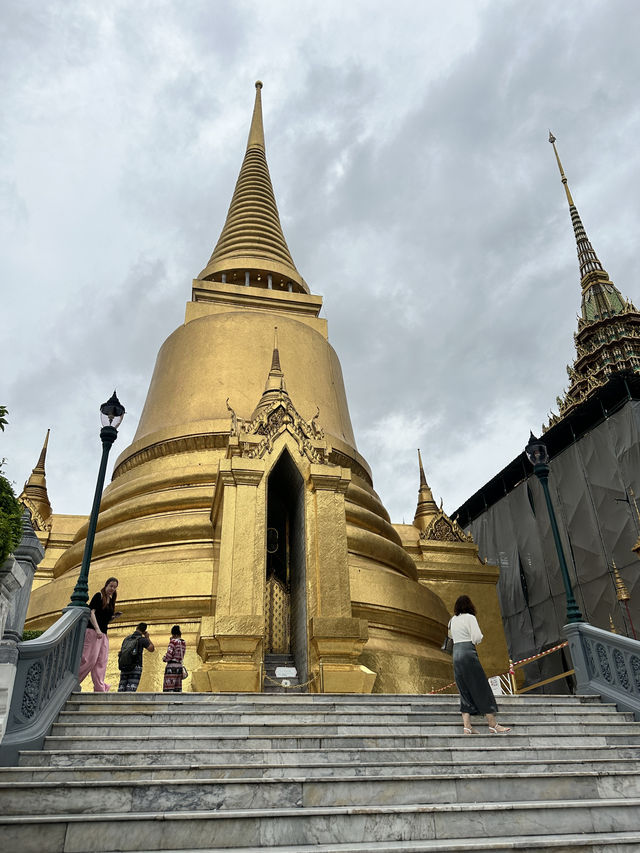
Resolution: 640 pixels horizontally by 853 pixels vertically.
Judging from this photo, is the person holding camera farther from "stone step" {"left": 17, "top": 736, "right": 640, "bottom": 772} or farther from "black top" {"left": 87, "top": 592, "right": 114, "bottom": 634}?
"stone step" {"left": 17, "top": 736, "right": 640, "bottom": 772}

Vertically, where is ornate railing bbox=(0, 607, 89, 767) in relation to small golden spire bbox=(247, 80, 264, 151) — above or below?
below

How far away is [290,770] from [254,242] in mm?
17965

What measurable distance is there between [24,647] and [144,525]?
691cm

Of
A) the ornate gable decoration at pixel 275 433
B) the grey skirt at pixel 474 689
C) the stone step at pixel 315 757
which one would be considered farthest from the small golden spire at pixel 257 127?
the stone step at pixel 315 757

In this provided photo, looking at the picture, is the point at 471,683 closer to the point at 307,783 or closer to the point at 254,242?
the point at 307,783

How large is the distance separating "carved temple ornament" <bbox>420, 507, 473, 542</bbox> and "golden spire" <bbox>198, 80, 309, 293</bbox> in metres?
8.03

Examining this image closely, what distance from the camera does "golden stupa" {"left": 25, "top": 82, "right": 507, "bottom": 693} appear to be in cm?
887

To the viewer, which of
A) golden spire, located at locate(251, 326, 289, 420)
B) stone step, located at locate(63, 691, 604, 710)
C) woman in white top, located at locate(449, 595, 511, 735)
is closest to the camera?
woman in white top, located at locate(449, 595, 511, 735)

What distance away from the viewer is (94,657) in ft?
22.6


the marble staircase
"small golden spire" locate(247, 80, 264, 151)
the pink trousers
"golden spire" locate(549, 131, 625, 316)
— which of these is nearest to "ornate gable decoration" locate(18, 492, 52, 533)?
the pink trousers

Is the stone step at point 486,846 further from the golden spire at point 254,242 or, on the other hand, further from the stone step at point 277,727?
the golden spire at point 254,242

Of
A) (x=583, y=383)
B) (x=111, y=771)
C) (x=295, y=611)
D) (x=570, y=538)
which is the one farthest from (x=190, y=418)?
(x=583, y=383)

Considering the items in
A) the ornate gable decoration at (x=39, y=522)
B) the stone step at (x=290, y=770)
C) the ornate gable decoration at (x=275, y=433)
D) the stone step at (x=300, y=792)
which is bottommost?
the stone step at (x=300, y=792)

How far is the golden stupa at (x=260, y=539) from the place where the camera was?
8.87 metres
